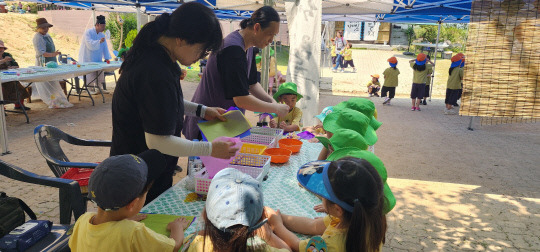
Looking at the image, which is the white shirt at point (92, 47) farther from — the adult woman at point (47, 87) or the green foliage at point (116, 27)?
the green foliage at point (116, 27)

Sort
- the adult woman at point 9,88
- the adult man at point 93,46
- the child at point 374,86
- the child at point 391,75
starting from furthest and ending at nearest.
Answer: the child at point 374,86, the child at point 391,75, the adult man at point 93,46, the adult woman at point 9,88

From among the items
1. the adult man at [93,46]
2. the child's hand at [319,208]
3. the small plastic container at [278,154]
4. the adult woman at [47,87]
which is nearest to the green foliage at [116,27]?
the adult man at [93,46]

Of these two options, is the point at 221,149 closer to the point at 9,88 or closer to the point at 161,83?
the point at 161,83

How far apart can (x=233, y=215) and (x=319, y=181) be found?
1.62 ft

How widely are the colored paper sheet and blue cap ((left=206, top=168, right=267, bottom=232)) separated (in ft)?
1.68

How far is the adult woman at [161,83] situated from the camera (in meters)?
1.50

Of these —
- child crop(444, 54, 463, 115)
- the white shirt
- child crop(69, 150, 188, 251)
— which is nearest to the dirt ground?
child crop(444, 54, 463, 115)

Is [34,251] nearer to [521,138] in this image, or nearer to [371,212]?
[371,212]

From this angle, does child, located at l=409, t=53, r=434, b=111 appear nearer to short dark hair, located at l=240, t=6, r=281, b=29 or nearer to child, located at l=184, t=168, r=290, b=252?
short dark hair, located at l=240, t=6, r=281, b=29

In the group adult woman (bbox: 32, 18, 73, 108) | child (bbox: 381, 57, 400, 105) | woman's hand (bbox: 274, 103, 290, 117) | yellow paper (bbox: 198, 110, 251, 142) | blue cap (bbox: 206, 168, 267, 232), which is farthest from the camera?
child (bbox: 381, 57, 400, 105)

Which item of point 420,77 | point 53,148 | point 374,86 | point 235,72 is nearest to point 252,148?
point 235,72

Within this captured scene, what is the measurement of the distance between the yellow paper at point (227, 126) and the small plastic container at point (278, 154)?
34 cm

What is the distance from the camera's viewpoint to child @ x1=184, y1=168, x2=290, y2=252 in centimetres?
107

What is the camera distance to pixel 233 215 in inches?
42.1
